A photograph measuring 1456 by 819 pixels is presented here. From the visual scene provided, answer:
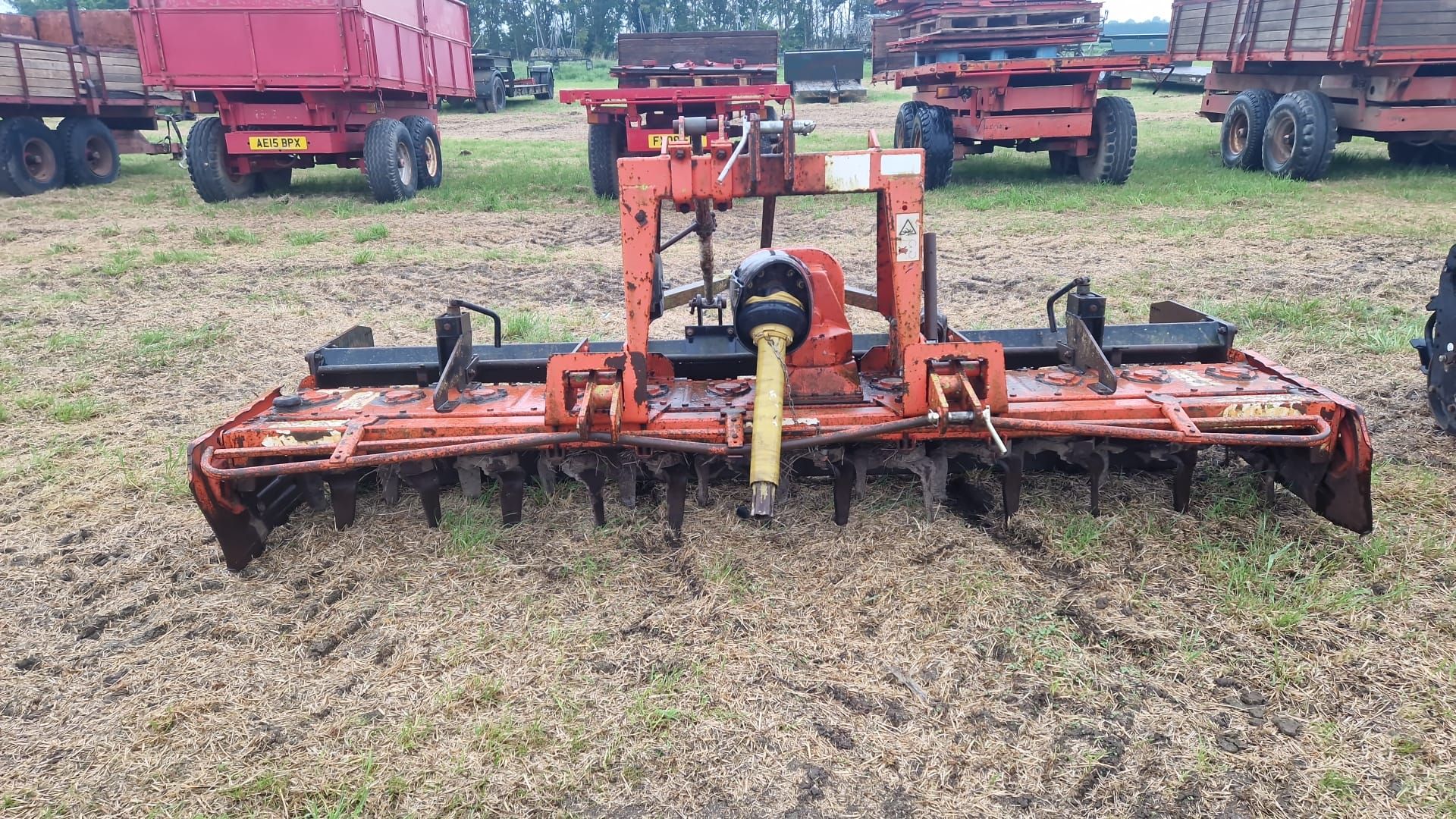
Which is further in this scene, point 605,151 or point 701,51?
point 701,51

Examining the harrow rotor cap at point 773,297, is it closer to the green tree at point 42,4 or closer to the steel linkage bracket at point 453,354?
the steel linkage bracket at point 453,354

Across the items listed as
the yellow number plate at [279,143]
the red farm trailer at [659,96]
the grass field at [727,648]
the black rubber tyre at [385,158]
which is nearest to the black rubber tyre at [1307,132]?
the red farm trailer at [659,96]

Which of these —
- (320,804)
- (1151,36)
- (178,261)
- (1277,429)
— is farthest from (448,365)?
(1151,36)

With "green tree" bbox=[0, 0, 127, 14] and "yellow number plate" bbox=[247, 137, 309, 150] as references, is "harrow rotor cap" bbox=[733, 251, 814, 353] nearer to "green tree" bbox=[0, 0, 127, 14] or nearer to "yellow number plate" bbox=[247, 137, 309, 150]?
"yellow number plate" bbox=[247, 137, 309, 150]

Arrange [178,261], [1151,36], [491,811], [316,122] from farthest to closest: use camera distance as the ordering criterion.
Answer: [1151,36] → [316,122] → [178,261] → [491,811]

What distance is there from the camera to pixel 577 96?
33.9ft

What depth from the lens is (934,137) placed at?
1092 centimetres

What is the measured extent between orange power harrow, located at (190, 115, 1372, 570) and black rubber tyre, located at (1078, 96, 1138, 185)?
7.82 m

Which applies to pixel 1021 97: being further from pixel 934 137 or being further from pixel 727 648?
pixel 727 648

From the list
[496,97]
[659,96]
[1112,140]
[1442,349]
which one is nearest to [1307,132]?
A: [1112,140]

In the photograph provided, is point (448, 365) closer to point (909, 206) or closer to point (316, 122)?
point (909, 206)

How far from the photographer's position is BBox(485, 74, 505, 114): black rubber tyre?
85.5ft

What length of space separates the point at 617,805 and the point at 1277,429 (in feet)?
8.03

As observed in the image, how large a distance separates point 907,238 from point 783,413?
0.76 metres
